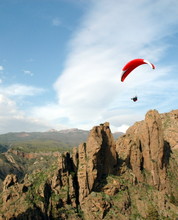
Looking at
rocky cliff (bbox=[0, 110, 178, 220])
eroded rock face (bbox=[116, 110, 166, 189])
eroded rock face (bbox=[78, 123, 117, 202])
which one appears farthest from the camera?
eroded rock face (bbox=[116, 110, 166, 189])

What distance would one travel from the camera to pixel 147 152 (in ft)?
287

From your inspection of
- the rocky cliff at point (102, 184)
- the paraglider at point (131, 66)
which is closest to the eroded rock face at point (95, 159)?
the rocky cliff at point (102, 184)

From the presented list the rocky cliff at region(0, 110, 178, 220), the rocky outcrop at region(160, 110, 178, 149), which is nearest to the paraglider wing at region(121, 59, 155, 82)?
the rocky cliff at region(0, 110, 178, 220)

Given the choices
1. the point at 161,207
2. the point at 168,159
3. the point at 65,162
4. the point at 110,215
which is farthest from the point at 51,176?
the point at 168,159

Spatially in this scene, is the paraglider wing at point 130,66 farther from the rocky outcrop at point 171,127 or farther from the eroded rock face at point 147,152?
the rocky outcrop at point 171,127

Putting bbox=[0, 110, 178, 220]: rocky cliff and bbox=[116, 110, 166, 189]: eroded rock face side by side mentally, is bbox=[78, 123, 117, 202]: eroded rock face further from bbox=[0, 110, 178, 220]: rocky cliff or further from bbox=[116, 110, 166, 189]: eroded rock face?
bbox=[116, 110, 166, 189]: eroded rock face

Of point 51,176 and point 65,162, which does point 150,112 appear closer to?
point 65,162

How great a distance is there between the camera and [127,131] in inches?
4909

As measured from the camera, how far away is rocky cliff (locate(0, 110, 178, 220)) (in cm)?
5456

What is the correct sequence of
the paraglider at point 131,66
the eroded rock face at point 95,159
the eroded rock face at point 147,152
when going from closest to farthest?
the paraglider at point 131,66, the eroded rock face at point 95,159, the eroded rock face at point 147,152

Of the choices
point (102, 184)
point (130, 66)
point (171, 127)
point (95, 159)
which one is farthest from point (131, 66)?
point (171, 127)

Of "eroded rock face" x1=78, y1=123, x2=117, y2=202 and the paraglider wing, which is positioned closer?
the paraglider wing

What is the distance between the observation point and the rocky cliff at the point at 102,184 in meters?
54.6

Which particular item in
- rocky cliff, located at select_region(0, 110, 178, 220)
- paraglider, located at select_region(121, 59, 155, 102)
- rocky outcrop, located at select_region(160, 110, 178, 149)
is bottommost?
rocky cliff, located at select_region(0, 110, 178, 220)
